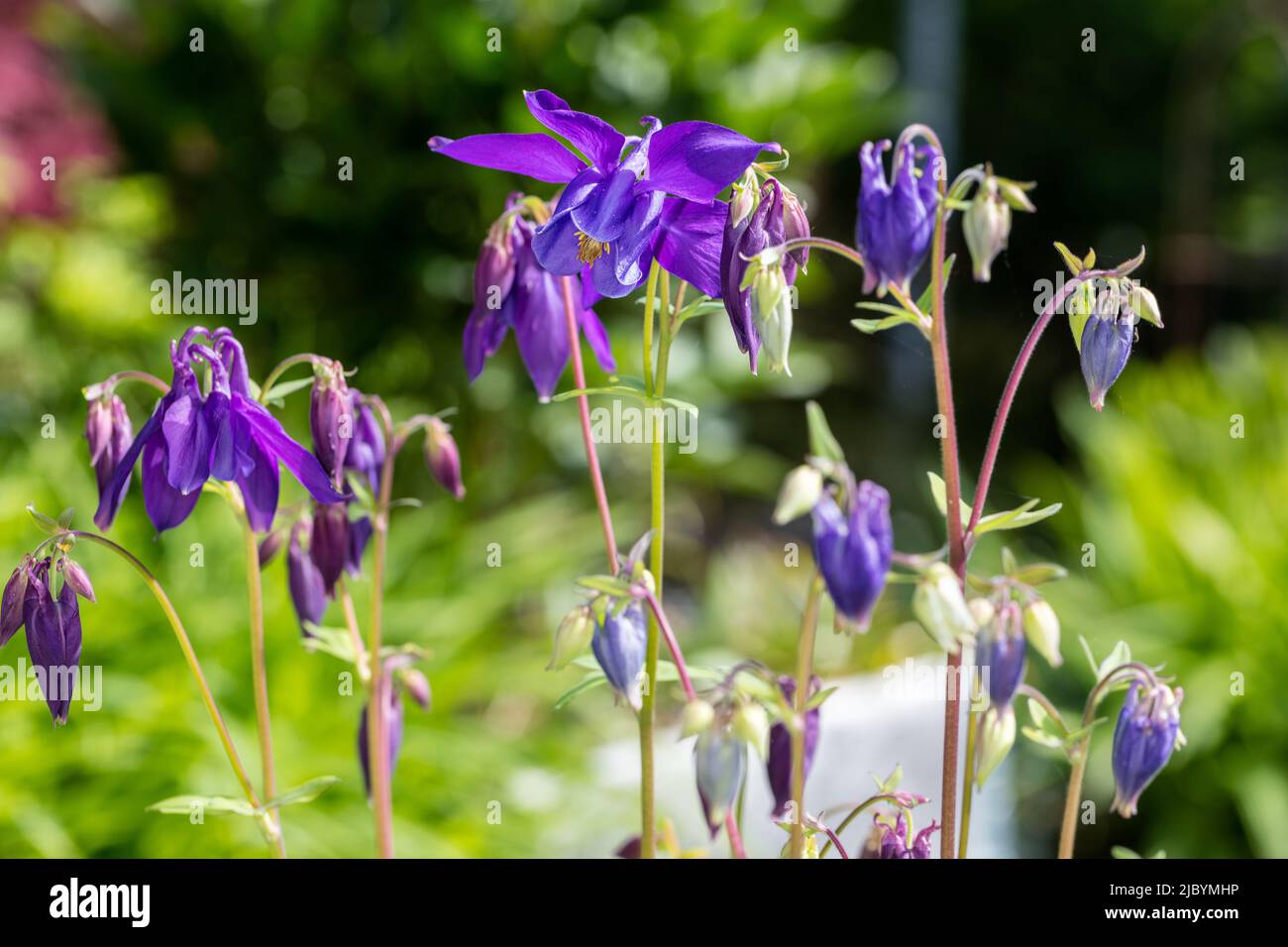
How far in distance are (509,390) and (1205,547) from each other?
173 cm

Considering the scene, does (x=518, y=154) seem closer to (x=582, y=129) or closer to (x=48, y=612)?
(x=582, y=129)

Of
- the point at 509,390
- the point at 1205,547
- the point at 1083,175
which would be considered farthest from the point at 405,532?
the point at 1083,175

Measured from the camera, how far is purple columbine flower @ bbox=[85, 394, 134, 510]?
797 mm

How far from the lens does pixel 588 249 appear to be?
0.79 m

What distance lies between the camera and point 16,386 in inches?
148

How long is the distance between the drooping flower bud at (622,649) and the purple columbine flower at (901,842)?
0.18 m

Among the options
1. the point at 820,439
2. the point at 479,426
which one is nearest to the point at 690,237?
the point at 820,439

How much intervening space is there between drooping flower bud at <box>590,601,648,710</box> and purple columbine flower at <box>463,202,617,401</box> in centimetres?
23

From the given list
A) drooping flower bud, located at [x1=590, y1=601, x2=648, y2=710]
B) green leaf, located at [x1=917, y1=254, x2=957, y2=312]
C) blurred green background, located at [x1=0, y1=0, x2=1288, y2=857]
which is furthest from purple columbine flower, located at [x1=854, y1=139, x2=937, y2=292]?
blurred green background, located at [x1=0, y1=0, x2=1288, y2=857]

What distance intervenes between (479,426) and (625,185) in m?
2.79

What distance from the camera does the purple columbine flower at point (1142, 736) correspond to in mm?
722

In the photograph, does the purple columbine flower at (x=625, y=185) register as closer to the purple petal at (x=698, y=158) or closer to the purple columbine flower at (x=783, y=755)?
the purple petal at (x=698, y=158)

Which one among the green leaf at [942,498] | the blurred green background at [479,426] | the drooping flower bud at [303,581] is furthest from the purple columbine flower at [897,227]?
the blurred green background at [479,426]

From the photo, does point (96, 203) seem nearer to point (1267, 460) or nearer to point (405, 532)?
point (405, 532)
